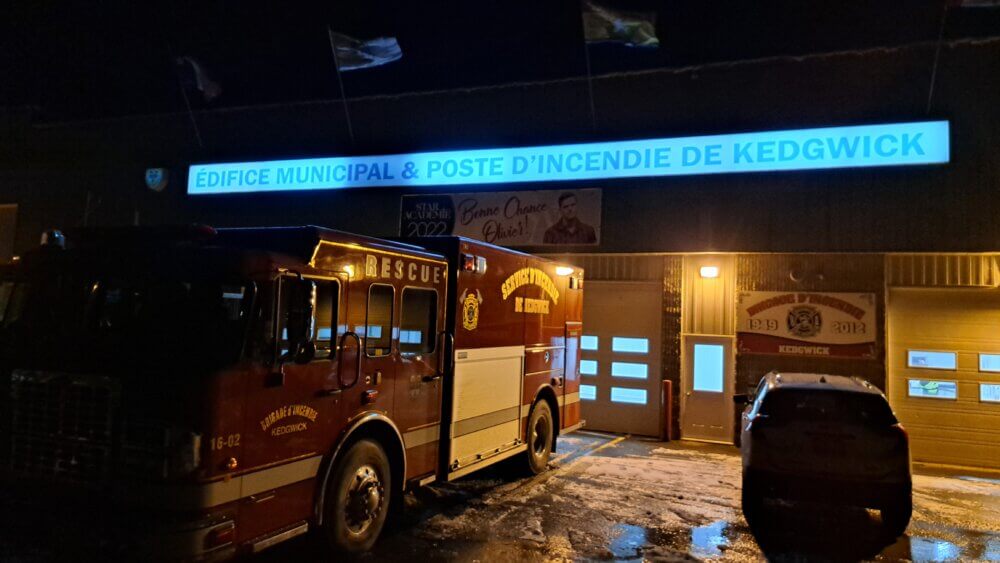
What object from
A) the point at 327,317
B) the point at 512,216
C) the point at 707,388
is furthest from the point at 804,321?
the point at 327,317

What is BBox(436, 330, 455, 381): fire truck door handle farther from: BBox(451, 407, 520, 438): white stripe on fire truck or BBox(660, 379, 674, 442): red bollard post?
BBox(660, 379, 674, 442): red bollard post

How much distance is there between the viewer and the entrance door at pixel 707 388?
1230cm

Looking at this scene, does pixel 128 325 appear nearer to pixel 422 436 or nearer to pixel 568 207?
pixel 422 436

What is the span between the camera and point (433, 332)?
6.82 meters

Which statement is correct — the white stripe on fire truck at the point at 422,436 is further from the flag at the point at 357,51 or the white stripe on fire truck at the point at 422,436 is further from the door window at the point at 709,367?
the flag at the point at 357,51

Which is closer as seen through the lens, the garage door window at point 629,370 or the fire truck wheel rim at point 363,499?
the fire truck wheel rim at point 363,499

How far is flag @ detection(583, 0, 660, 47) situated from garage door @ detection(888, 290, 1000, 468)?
21.0 ft

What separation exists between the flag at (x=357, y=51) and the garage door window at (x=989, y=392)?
41.4ft

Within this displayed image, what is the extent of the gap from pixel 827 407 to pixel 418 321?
4.27 metres

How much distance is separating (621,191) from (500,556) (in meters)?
7.89

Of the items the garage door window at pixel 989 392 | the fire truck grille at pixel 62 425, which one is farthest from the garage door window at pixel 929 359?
the fire truck grille at pixel 62 425

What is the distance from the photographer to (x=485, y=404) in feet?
25.3

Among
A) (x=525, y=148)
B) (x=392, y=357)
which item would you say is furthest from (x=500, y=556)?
(x=525, y=148)

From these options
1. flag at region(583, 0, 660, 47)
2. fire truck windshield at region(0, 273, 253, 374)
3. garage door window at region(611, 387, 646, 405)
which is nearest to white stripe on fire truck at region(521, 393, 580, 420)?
garage door window at region(611, 387, 646, 405)
